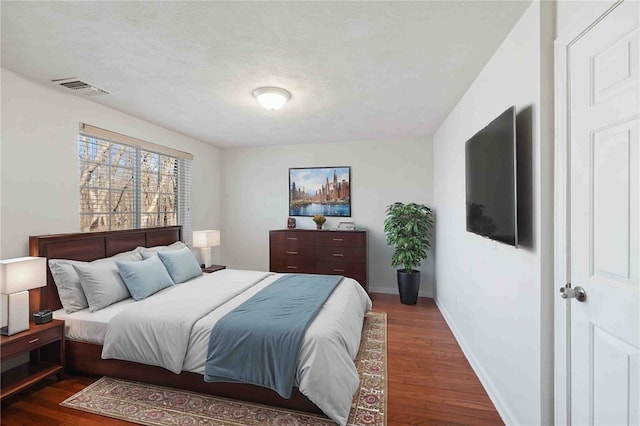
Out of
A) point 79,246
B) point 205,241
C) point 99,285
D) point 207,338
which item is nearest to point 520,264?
point 207,338

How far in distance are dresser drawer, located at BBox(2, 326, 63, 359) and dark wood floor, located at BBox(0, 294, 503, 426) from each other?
15.2 inches

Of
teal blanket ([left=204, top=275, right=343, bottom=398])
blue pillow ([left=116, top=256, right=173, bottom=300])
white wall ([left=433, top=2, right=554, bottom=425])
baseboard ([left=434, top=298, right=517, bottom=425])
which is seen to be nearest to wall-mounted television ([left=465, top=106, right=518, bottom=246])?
white wall ([left=433, top=2, right=554, bottom=425])

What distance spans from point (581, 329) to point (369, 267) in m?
3.59

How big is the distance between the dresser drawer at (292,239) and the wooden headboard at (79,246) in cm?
164

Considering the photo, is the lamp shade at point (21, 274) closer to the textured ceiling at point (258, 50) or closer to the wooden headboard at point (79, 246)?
the wooden headboard at point (79, 246)

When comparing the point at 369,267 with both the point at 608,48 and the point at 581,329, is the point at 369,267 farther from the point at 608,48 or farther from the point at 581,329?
the point at 608,48

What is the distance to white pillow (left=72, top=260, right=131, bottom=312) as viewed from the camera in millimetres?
2514

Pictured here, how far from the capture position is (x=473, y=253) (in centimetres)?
256

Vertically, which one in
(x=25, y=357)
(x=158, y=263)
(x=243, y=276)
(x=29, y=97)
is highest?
(x=29, y=97)

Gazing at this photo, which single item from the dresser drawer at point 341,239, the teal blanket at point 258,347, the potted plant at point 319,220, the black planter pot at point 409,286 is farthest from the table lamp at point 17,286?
the black planter pot at point 409,286

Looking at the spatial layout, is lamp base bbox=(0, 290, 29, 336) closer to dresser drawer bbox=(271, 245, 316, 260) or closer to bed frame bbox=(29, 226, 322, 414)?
bed frame bbox=(29, 226, 322, 414)

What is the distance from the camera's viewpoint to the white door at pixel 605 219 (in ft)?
3.51

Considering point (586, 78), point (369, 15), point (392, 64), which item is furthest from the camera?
point (392, 64)

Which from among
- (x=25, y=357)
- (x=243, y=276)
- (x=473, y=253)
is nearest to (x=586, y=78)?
(x=473, y=253)
